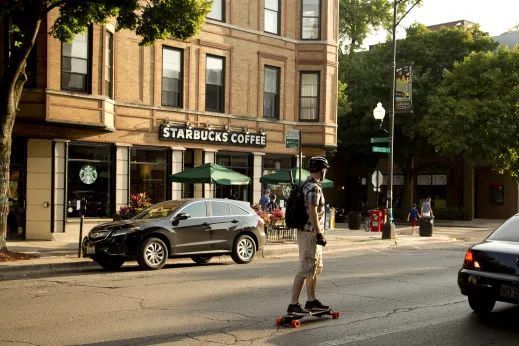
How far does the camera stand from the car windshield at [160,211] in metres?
14.5

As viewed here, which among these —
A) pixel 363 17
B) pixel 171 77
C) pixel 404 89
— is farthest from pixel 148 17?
pixel 363 17

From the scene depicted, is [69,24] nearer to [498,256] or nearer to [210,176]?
[210,176]

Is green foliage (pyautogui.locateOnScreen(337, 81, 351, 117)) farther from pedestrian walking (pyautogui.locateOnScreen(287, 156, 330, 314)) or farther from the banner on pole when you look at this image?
pedestrian walking (pyautogui.locateOnScreen(287, 156, 330, 314))

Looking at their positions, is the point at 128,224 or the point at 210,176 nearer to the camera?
the point at 128,224

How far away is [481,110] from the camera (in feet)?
116

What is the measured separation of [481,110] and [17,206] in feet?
86.1

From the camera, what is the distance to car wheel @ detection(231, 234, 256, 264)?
1536cm

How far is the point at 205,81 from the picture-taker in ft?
80.8

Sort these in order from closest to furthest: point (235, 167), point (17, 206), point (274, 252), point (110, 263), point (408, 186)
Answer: point (110, 263)
point (274, 252)
point (17, 206)
point (235, 167)
point (408, 186)

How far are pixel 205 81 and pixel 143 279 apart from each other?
1376 centimetres

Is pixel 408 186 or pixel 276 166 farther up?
pixel 276 166

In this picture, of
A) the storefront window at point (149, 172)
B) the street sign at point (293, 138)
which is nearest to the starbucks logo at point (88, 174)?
the storefront window at point (149, 172)

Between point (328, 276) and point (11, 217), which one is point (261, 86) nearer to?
point (11, 217)

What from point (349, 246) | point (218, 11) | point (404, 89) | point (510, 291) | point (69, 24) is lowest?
point (349, 246)
